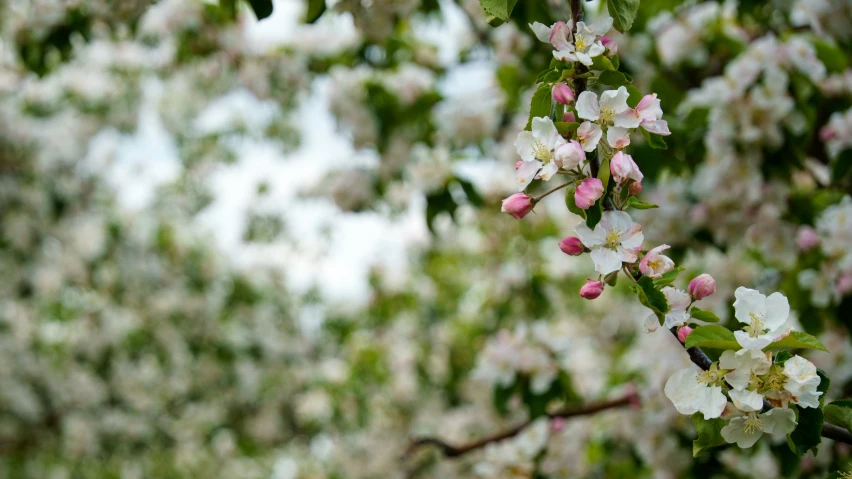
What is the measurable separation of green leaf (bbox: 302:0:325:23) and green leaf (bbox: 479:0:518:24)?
0.53m

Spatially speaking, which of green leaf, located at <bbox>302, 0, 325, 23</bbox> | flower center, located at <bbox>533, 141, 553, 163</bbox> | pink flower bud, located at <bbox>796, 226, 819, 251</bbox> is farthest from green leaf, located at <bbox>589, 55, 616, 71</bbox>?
pink flower bud, located at <bbox>796, 226, 819, 251</bbox>

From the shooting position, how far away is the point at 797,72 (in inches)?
72.1

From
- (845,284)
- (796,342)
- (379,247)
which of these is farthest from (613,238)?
(379,247)

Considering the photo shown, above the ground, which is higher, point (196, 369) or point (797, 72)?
point (797, 72)

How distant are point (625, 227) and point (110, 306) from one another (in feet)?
15.9

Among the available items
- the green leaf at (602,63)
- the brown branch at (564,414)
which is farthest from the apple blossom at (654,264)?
the brown branch at (564,414)

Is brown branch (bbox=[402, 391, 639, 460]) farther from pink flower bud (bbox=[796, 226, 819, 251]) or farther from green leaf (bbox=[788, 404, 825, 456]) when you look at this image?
green leaf (bbox=[788, 404, 825, 456])

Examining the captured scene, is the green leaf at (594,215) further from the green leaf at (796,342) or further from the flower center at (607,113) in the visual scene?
the green leaf at (796,342)

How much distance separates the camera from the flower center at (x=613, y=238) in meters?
0.83

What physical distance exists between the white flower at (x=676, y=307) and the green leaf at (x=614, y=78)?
0.78ft

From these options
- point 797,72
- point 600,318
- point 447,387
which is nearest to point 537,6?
point 797,72

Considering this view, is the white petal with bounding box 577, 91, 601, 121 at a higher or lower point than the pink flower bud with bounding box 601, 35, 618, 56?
lower

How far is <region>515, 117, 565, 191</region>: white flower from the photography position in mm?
835

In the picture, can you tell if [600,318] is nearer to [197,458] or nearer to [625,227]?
[197,458]
